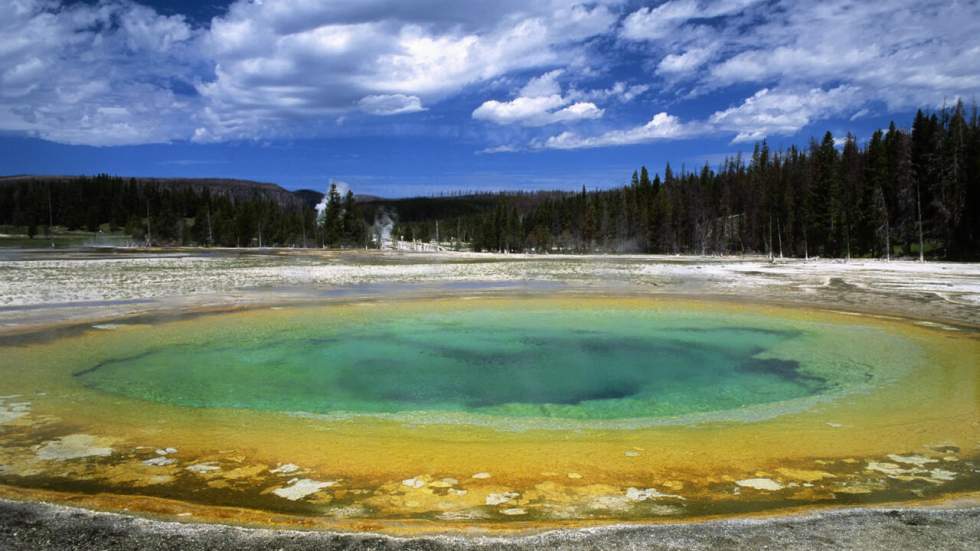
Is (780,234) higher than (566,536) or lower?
higher

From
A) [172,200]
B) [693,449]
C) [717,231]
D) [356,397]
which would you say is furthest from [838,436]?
[172,200]

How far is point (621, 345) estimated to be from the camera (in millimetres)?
15195

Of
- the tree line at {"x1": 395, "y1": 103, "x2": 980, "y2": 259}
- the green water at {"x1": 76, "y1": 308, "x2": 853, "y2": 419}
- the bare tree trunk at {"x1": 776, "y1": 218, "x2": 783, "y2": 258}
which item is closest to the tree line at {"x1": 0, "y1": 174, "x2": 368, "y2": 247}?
the tree line at {"x1": 395, "y1": 103, "x2": 980, "y2": 259}

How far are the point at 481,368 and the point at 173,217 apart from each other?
13349cm

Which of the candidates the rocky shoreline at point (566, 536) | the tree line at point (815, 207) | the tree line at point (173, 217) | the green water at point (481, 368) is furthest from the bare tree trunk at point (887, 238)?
the tree line at point (173, 217)

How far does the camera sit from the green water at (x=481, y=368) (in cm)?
1013

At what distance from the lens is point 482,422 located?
8906mm

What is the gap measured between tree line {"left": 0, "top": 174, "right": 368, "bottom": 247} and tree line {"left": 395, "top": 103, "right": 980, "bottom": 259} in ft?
93.5

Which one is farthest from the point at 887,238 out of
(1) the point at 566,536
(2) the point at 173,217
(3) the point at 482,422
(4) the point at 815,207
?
(2) the point at 173,217

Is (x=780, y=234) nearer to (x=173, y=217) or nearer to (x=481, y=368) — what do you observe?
(x=481, y=368)

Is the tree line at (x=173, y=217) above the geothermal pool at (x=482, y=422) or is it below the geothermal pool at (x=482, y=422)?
above

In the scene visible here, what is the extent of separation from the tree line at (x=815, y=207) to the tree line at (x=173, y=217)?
28502 mm

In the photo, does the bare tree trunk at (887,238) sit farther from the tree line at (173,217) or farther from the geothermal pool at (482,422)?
the tree line at (173,217)

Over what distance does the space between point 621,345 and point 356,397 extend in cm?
716
